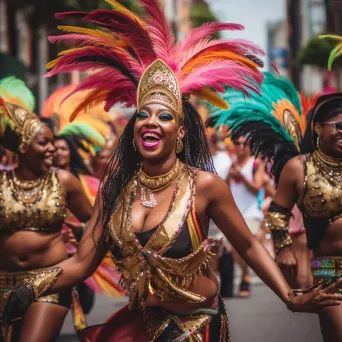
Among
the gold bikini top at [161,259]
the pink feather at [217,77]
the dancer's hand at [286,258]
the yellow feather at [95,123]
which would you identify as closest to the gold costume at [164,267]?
the gold bikini top at [161,259]

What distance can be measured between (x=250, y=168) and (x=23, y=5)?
1353 cm

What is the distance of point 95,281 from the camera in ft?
29.6

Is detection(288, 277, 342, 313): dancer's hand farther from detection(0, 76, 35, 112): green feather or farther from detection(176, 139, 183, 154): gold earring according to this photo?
detection(0, 76, 35, 112): green feather

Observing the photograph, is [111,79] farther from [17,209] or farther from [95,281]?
[95,281]

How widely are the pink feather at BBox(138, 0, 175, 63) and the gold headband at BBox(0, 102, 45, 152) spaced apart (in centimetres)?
205

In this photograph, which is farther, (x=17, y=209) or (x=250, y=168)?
(x=250, y=168)

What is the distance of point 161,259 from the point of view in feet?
17.3

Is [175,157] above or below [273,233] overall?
above

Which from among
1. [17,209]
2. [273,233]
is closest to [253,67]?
[273,233]

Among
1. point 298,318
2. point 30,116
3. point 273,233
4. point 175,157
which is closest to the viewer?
point 175,157

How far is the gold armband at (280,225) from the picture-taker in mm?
7152

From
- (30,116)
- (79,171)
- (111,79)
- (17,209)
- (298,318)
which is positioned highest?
(111,79)

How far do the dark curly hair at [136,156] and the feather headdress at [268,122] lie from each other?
2.19 meters

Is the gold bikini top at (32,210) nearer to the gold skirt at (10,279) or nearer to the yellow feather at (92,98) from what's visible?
the gold skirt at (10,279)
